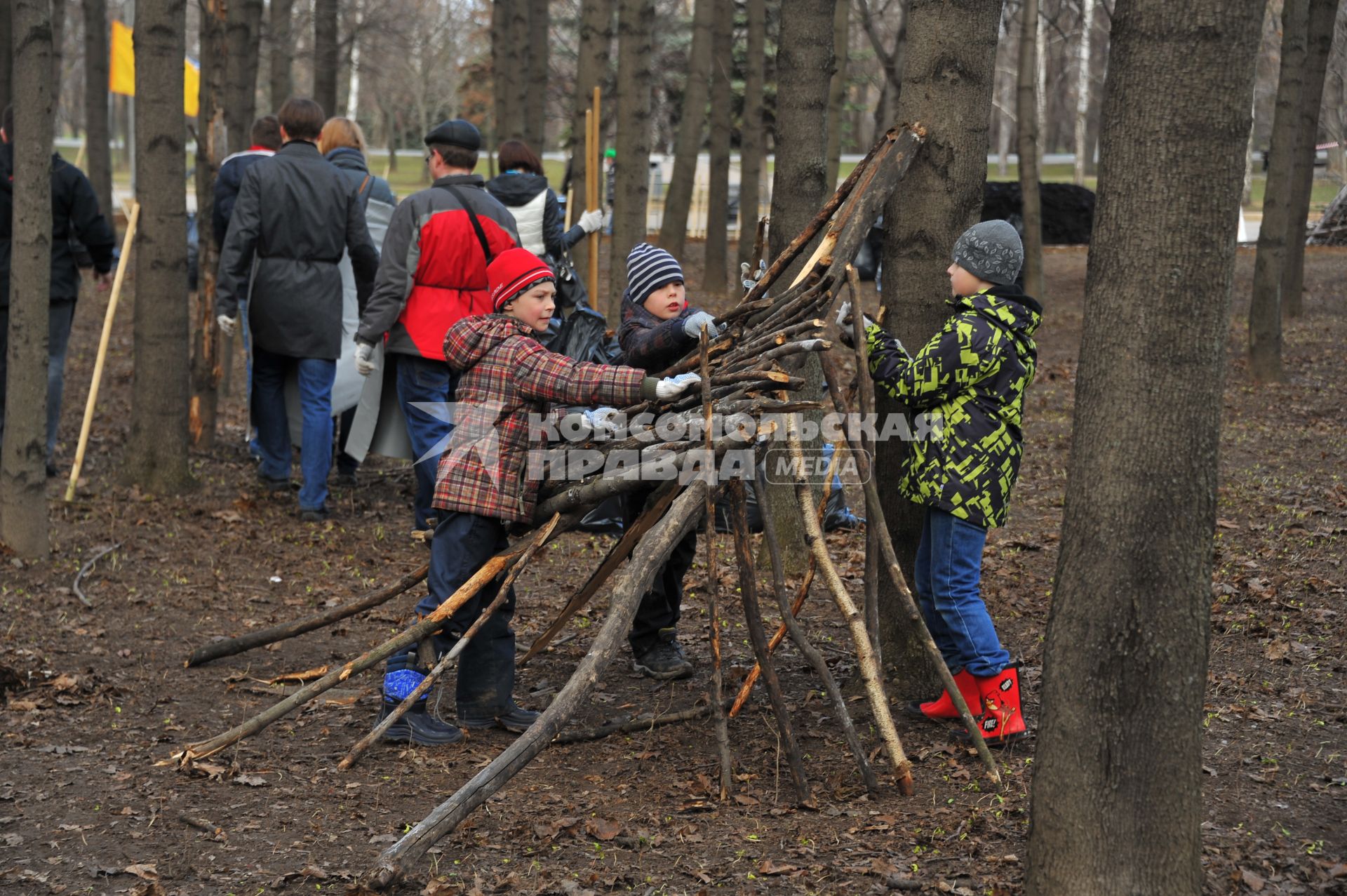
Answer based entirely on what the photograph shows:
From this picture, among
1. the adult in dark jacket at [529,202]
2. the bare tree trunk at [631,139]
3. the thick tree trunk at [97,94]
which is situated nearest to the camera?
the adult in dark jacket at [529,202]

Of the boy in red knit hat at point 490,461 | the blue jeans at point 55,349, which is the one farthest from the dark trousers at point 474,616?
the blue jeans at point 55,349

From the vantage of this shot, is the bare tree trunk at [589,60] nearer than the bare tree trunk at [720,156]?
Yes

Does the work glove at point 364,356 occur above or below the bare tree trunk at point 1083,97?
below

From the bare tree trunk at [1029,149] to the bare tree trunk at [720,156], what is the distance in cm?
372

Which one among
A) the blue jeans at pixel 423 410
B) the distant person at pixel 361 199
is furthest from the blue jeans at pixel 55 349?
the blue jeans at pixel 423 410

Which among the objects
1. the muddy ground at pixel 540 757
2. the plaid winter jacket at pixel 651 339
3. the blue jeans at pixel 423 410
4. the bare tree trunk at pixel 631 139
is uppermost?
the bare tree trunk at pixel 631 139

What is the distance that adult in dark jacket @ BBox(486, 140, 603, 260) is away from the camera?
7742mm

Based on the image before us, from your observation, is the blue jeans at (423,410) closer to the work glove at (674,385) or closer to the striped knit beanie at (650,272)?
the striped knit beanie at (650,272)

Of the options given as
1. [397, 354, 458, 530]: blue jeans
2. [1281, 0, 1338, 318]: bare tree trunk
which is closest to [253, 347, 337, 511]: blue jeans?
[397, 354, 458, 530]: blue jeans

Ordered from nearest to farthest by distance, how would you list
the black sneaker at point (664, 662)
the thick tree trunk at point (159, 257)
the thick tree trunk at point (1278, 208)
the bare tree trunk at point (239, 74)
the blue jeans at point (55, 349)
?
the black sneaker at point (664, 662)
the thick tree trunk at point (159, 257)
the blue jeans at point (55, 349)
the bare tree trunk at point (239, 74)
the thick tree trunk at point (1278, 208)

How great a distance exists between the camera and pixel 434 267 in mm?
6555

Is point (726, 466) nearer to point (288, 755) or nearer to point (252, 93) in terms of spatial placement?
point (288, 755)

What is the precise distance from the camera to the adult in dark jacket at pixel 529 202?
7742 mm

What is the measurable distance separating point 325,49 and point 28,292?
10.4 m
